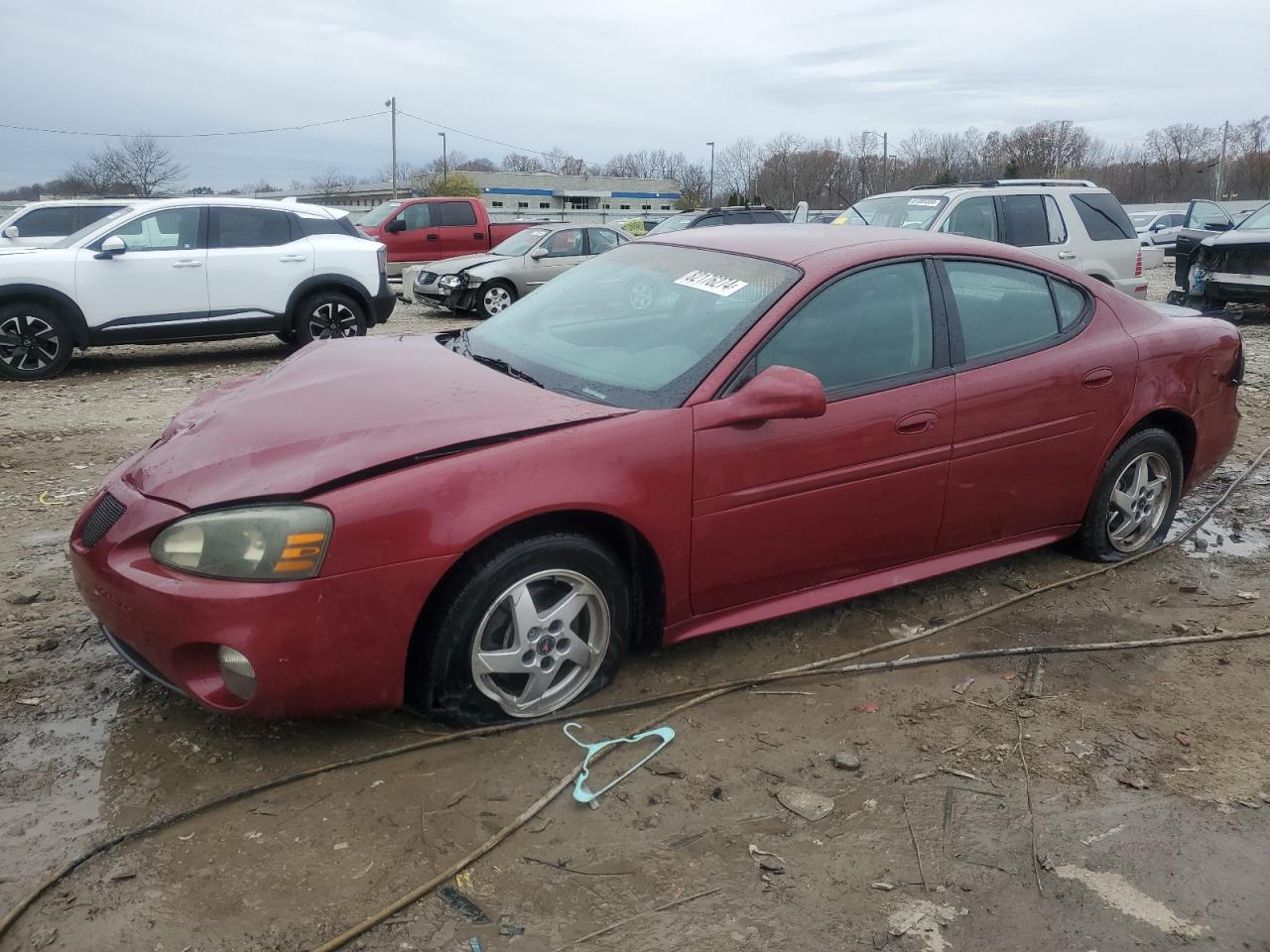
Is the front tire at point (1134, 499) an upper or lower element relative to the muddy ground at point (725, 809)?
upper

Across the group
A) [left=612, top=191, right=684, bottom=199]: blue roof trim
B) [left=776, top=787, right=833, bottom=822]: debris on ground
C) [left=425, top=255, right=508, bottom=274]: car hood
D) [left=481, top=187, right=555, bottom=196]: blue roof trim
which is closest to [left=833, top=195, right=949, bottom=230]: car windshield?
[left=425, top=255, right=508, bottom=274]: car hood

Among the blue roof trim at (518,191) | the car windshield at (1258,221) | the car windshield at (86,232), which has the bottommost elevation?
the car windshield at (86,232)

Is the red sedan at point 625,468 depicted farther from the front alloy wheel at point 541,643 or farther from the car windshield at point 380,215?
the car windshield at point 380,215

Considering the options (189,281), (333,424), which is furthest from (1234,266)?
(333,424)

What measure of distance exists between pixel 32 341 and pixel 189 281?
145cm

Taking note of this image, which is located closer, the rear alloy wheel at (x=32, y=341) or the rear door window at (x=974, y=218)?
the rear alloy wheel at (x=32, y=341)

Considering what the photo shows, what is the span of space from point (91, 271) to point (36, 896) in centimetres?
833

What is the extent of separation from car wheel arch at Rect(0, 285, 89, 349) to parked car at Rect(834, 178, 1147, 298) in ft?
23.9

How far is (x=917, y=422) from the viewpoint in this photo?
3801 millimetres

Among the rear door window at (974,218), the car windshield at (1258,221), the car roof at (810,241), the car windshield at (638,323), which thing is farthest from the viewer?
the car windshield at (1258,221)

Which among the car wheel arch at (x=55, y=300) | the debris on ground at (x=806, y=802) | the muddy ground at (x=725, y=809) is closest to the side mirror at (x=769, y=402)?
the muddy ground at (x=725, y=809)

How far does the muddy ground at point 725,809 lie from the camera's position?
8.05 ft

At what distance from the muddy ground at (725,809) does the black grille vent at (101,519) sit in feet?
1.99

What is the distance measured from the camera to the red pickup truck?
18.9 metres
